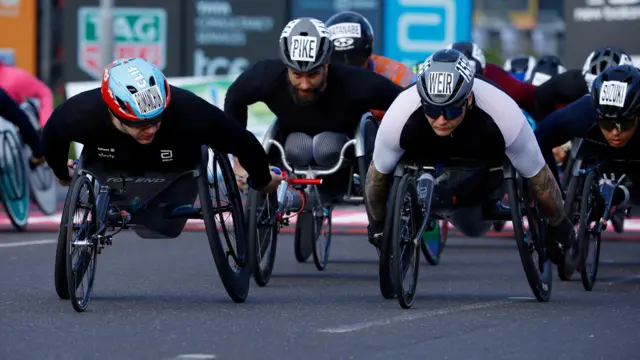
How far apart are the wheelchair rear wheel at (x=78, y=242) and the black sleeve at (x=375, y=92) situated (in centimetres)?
308

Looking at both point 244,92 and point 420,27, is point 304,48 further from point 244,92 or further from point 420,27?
point 420,27

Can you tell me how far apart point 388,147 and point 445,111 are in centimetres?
47

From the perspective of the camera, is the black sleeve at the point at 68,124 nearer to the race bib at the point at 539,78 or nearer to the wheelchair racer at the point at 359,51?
the wheelchair racer at the point at 359,51

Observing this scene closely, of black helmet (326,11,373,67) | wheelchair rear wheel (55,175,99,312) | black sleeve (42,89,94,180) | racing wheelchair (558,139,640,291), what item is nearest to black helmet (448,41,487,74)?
black helmet (326,11,373,67)

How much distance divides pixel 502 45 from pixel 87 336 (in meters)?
71.6

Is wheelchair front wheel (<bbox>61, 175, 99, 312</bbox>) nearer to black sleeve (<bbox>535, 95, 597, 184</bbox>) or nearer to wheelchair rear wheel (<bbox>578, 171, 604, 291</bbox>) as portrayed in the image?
black sleeve (<bbox>535, 95, 597, 184</bbox>)

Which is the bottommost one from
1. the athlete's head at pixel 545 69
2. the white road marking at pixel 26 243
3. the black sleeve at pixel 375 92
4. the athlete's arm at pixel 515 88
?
the white road marking at pixel 26 243

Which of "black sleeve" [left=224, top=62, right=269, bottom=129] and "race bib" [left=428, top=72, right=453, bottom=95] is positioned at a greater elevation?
"race bib" [left=428, top=72, right=453, bottom=95]

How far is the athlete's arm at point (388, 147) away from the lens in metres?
10.6

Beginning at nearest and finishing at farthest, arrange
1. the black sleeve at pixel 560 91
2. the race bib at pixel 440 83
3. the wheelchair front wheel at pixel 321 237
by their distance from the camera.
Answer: the race bib at pixel 440 83, the wheelchair front wheel at pixel 321 237, the black sleeve at pixel 560 91

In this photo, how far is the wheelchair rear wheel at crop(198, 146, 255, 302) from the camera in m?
10.4

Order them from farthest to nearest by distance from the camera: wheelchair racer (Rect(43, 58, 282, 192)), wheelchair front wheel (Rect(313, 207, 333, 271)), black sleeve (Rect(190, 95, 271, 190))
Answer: wheelchair front wheel (Rect(313, 207, 333, 271)), black sleeve (Rect(190, 95, 271, 190)), wheelchair racer (Rect(43, 58, 282, 192))

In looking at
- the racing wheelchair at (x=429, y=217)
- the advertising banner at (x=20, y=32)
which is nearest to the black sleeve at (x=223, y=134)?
the racing wheelchair at (x=429, y=217)

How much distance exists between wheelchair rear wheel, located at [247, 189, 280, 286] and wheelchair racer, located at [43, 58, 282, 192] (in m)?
1.37
